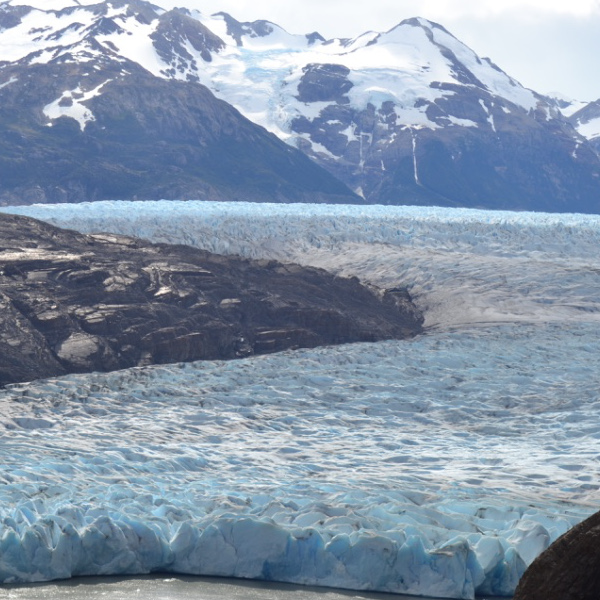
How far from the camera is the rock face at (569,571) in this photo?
5.75 meters

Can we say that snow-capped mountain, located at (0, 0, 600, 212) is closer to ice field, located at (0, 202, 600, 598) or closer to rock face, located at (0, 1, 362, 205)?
rock face, located at (0, 1, 362, 205)

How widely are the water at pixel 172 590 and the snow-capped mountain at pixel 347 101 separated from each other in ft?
298

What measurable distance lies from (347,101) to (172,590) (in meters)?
115

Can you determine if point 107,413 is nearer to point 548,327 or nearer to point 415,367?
point 415,367

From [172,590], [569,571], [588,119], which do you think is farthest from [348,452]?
[588,119]

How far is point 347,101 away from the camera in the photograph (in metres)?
122

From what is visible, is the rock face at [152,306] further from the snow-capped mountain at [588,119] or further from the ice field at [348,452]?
the snow-capped mountain at [588,119]

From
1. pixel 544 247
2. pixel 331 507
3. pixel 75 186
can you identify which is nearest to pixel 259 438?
pixel 331 507

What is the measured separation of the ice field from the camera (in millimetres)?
9664

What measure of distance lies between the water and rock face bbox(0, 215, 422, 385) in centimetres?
788

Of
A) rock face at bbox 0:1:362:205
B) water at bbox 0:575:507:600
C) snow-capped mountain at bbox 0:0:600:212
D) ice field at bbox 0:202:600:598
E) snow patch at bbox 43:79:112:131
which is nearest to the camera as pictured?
water at bbox 0:575:507:600

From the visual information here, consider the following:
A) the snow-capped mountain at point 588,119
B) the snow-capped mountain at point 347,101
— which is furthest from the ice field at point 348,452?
the snow-capped mountain at point 588,119

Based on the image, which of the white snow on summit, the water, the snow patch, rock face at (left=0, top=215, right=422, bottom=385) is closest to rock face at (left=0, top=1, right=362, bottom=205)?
the snow patch

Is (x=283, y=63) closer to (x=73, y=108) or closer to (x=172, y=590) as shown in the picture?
(x=73, y=108)
